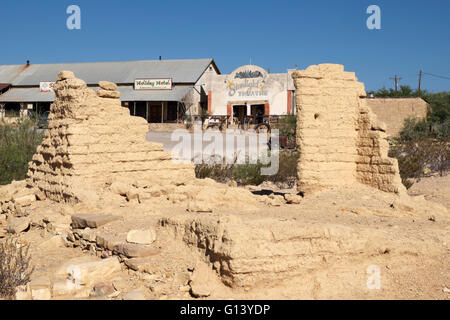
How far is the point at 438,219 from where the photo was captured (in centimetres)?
614

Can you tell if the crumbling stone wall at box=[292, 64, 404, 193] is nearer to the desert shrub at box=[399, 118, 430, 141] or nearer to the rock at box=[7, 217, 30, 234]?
the rock at box=[7, 217, 30, 234]

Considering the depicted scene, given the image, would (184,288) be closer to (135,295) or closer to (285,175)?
(135,295)

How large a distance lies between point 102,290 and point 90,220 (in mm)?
1731

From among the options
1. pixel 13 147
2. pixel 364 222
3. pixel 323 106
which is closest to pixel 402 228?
pixel 364 222

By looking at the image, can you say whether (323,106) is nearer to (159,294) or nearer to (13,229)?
(159,294)

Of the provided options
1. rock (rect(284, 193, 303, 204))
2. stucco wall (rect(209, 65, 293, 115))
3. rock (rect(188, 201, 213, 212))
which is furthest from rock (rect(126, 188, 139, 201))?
stucco wall (rect(209, 65, 293, 115))

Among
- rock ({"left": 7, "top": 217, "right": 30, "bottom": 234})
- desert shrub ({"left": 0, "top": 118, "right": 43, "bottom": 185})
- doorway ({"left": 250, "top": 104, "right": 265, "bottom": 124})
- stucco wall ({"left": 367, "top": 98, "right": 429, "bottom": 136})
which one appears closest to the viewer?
rock ({"left": 7, "top": 217, "right": 30, "bottom": 234})

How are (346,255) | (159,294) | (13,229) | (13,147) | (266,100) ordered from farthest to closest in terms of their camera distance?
(266,100) < (13,147) < (13,229) < (346,255) < (159,294)

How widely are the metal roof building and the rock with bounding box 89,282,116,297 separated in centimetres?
2374

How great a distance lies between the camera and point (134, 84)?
1180 inches

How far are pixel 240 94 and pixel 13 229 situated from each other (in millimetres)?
22351

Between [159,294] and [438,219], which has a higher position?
[438,219]

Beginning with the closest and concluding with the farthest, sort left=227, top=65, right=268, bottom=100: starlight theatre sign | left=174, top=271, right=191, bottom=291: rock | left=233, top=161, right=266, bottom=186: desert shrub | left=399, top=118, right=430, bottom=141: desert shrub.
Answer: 1. left=174, top=271, right=191, bottom=291: rock
2. left=233, top=161, right=266, bottom=186: desert shrub
3. left=399, top=118, right=430, bottom=141: desert shrub
4. left=227, top=65, right=268, bottom=100: starlight theatre sign

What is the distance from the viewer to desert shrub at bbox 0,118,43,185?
1185cm
